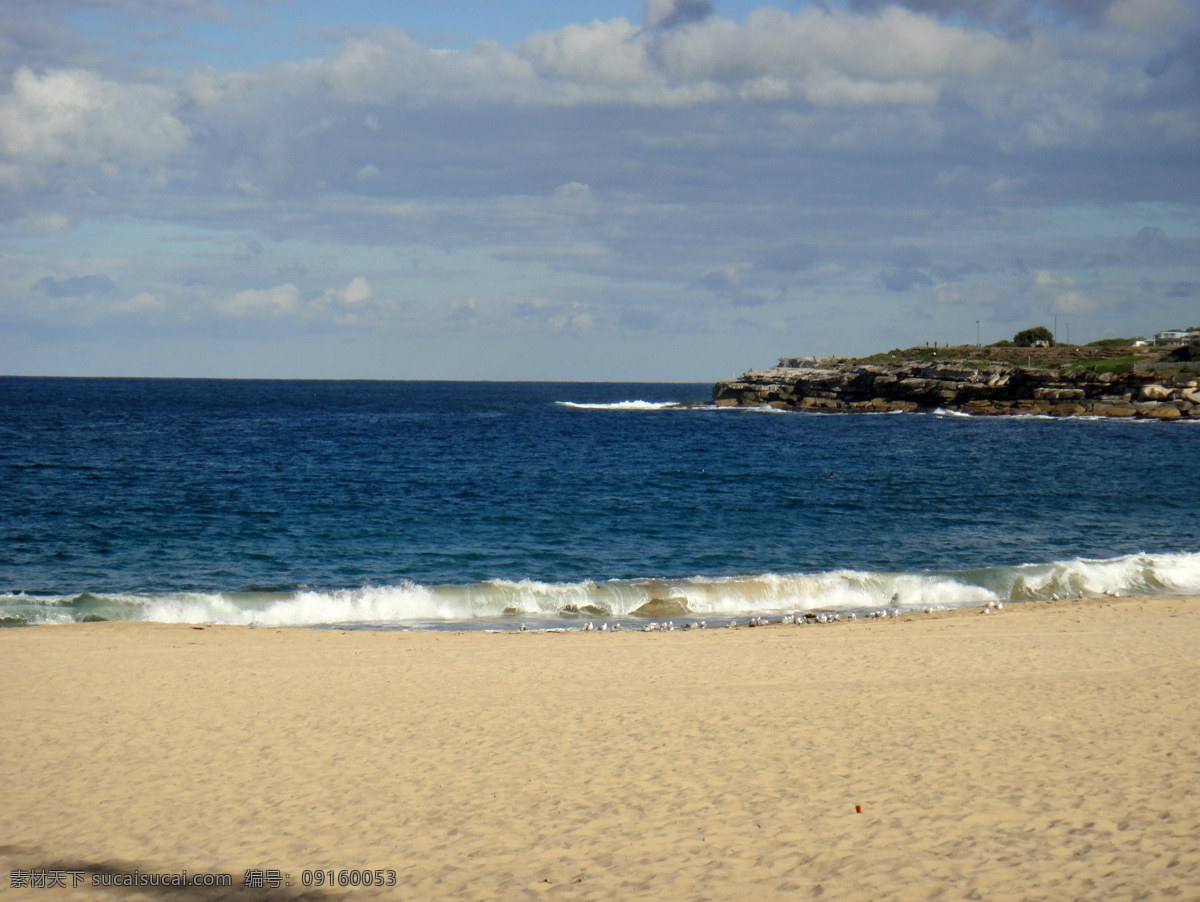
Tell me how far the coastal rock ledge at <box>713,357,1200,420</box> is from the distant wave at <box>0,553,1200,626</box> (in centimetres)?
6871

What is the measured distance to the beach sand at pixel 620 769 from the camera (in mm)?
6863

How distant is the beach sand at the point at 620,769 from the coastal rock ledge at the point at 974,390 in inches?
3163

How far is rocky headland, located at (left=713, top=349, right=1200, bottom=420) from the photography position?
274ft

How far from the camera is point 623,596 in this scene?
20.8 m

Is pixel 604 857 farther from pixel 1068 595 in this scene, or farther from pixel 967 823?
pixel 1068 595

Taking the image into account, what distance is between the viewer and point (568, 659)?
14391mm

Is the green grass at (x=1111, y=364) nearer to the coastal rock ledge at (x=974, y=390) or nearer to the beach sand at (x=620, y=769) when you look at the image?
the coastal rock ledge at (x=974, y=390)

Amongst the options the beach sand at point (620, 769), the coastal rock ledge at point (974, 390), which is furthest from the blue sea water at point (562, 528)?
the coastal rock ledge at point (974, 390)

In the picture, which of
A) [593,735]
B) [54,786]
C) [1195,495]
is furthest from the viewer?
[1195,495]

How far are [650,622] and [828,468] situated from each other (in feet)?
94.6

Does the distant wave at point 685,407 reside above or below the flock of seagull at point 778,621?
Answer: above

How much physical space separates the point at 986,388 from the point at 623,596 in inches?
3414

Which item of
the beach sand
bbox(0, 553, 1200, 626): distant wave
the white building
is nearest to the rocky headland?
the white building

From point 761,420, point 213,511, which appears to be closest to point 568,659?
point 213,511
